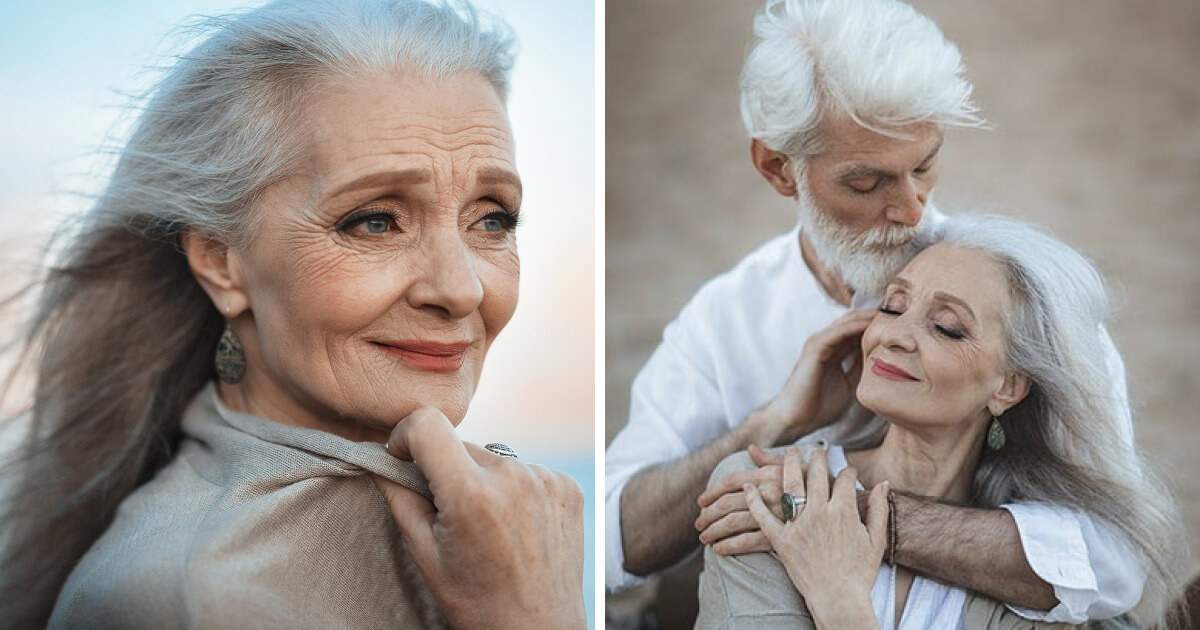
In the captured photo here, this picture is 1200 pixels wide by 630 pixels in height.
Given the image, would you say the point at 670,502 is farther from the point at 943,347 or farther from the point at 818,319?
the point at 943,347

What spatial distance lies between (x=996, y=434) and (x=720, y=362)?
737mm

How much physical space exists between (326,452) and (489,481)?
345 millimetres

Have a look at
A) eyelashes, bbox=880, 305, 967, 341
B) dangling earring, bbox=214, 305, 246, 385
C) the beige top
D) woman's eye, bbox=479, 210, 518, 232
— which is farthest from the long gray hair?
dangling earring, bbox=214, 305, 246, 385

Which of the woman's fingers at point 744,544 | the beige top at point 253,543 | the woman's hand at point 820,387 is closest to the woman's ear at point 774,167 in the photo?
the woman's hand at point 820,387

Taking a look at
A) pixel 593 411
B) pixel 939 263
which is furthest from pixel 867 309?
pixel 593 411

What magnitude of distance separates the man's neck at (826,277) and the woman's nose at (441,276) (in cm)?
108

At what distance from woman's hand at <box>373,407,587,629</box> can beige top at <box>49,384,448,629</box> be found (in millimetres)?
70

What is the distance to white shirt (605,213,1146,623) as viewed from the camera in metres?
3.26

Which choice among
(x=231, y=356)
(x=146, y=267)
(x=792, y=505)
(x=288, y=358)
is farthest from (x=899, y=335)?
(x=146, y=267)

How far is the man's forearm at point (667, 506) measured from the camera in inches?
126

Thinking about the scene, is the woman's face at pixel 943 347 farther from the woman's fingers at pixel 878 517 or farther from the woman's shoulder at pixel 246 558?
the woman's shoulder at pixel 246 558

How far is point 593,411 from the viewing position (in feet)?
10.3

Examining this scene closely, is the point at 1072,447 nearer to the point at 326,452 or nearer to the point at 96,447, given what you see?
the point at 326,452

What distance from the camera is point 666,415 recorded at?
3357 mm
